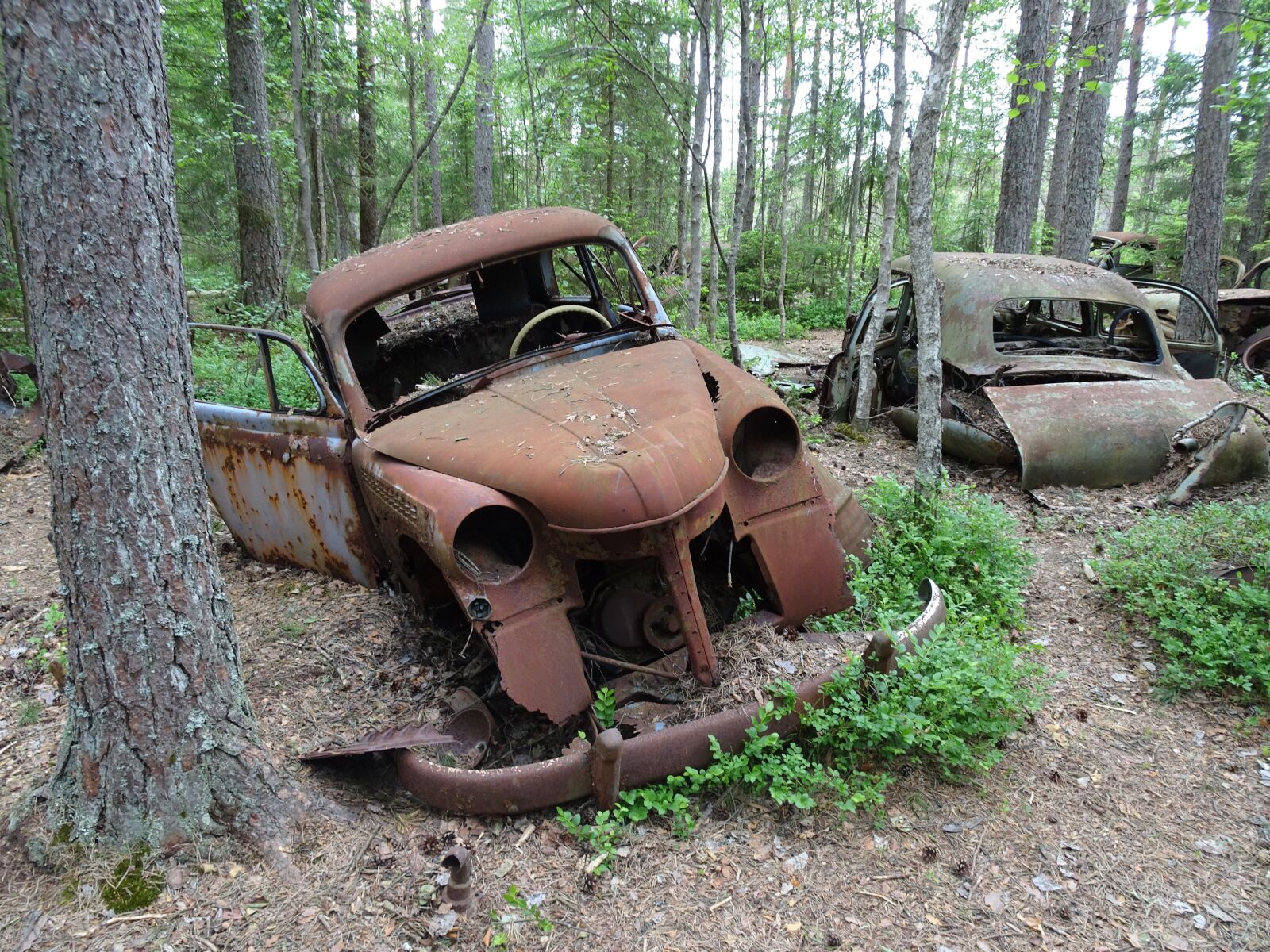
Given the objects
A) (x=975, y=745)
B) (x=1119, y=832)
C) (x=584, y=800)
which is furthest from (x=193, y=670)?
(x=1119, y=832)

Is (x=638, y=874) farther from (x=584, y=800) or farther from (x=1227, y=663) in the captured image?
(x=1227, y=663)

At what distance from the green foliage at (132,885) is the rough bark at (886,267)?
623 centimetres

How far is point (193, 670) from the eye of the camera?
2.34 m

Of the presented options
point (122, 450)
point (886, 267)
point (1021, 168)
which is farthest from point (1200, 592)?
point (1021, 168)

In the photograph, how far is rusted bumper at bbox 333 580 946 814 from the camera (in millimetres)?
2484

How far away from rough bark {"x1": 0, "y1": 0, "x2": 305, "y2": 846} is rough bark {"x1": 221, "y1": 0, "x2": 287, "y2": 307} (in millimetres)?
8776

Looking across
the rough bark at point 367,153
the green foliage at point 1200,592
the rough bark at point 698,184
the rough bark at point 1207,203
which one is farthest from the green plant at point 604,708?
the rough bark at point 367,153

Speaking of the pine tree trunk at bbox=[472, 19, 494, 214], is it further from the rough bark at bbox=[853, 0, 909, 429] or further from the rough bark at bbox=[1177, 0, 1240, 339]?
the rough bark at bbox=[1177, 0, 1240, 339]

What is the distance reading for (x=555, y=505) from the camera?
8.42 ft

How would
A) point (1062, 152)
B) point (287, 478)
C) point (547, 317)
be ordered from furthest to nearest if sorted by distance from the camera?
point (1062, 152)
point (547, 317)
point (287, 478)

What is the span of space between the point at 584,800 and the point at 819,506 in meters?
1.48

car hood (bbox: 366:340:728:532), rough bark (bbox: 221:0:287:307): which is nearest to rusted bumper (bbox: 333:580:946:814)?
car hood (bbox: 366:340:728:532)

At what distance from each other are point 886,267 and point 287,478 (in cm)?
552

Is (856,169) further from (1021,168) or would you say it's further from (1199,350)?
(1199,350)
